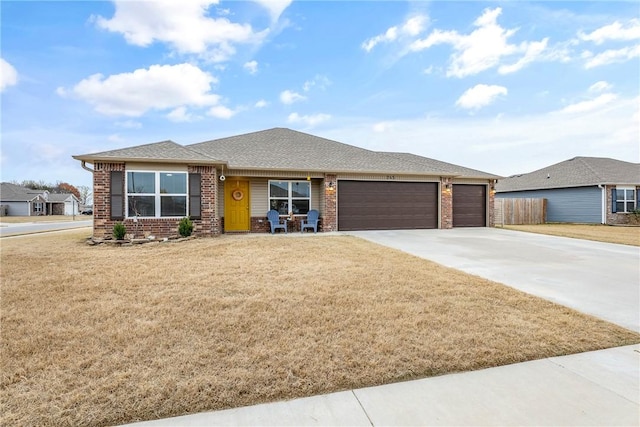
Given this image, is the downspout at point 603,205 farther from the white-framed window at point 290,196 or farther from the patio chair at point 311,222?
the white-framed window at point 290,196

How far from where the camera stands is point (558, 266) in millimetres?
6855

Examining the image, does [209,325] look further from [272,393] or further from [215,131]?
[215,131]

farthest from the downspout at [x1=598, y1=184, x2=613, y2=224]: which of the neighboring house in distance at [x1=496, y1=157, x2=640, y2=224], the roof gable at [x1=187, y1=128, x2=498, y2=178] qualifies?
the roof gable at [x1=187, y1=128, x2=498, y2=178]

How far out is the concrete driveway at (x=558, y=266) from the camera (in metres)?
4.48

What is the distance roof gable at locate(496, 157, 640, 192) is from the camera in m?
19.9

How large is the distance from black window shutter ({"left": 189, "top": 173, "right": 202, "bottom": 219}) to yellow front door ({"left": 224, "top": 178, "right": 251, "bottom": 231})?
6.38 feet

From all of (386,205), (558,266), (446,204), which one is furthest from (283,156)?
(558,266)

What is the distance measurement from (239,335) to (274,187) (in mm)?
10493

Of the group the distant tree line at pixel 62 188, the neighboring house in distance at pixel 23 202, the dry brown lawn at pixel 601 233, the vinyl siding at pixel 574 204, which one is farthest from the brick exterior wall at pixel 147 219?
the distant tree line at pixel 62 188

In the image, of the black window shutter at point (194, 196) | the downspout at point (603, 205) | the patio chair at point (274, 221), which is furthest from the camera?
the downspout at point (603, 205)

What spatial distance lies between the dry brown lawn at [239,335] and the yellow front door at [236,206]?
7221mm

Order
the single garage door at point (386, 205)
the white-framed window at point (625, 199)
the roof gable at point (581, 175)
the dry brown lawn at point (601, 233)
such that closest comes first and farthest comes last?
the dry brown lawn at point (601, 233), the single garage door at point (386, 205), the white-framed window at point (625, 199), the roof gable at point (581, 175)

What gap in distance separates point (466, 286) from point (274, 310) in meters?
3.08

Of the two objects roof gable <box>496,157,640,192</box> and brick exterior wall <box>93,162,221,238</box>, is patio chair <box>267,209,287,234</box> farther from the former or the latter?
roof gable <box>496,157,640,192</box>
